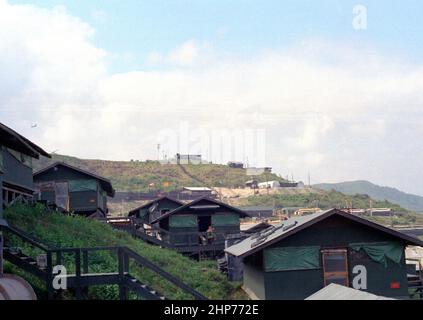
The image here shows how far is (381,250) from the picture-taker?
72.7 ft

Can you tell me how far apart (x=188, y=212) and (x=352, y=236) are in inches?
973

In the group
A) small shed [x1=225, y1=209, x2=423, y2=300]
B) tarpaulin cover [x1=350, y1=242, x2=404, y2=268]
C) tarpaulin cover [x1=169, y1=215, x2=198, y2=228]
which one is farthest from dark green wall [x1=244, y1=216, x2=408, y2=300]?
tarpaulin cover [x1=169, y1=215, x2=198, y2=228]

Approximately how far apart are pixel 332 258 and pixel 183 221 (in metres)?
24.4

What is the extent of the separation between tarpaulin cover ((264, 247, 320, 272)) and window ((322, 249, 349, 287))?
59 cm

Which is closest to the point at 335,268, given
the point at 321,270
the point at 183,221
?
the point at 321,270

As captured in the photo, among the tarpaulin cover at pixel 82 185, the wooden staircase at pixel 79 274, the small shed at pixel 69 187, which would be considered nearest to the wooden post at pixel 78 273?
the wooden staircase at pixel 79 274

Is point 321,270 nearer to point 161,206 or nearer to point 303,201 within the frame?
point 161,206

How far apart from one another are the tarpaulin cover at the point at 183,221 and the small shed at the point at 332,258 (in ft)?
75.4

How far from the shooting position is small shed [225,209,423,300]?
21547mm

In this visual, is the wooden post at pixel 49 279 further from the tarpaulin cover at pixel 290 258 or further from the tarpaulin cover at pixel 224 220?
the tarpaulin cover at pixel 224 220

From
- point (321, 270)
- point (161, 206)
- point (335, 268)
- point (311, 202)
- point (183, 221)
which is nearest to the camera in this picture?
point (321, 270)

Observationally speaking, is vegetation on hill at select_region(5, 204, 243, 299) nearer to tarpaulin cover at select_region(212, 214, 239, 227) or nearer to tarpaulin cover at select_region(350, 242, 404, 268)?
tarpaulin cover at select_region(350, 242, 404, 268)

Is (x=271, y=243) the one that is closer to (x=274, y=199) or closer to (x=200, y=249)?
(x=200, y=249)
